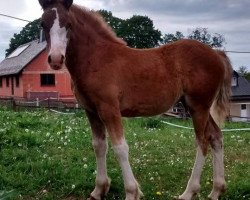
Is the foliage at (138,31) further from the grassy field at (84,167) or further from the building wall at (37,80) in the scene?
the grassy field at (84,167)

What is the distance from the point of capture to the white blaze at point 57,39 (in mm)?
5262

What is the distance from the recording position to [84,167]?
749 centimetres

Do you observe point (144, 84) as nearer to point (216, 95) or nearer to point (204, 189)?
point (216, 95)

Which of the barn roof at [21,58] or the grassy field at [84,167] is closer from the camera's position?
the grassy field at [84,167]

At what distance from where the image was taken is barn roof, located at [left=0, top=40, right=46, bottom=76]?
45594 mm

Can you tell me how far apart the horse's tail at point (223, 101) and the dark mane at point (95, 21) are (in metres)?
1.69

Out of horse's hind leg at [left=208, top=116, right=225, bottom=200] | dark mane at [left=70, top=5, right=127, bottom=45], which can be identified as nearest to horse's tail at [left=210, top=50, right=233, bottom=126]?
horse's hind leg at [left=208, top=116, right=225, bottom=200]

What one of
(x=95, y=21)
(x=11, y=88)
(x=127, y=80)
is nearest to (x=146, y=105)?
(x=127, y=80)

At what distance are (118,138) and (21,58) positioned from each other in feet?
147

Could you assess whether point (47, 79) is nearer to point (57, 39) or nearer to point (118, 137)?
point (118, 137)

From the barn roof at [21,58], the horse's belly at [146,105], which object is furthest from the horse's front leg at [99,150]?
the barn roof at [21,58]

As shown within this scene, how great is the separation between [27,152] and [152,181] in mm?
2441

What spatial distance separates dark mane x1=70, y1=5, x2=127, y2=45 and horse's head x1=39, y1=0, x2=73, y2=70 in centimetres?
47

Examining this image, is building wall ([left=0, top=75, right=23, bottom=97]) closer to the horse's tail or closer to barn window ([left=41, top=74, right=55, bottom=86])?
barn window ([left=41, top=74, right=55, bottom=86])
